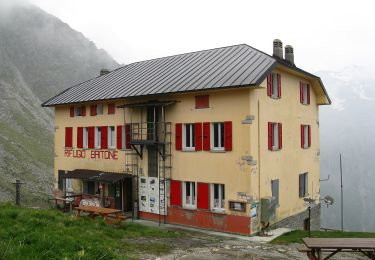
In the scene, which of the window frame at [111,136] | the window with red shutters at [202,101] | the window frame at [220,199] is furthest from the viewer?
the window frame at [111,136]

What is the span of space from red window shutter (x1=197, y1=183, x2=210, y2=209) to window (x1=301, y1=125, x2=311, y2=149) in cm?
757

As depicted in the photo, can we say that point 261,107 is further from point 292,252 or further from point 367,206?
point 367,206

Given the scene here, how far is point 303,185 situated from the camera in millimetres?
23047

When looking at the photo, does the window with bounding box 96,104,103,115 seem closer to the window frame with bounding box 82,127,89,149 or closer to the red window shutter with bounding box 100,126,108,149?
the red window shutter with bounding box 100,126,108,149

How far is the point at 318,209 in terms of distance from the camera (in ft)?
81.4

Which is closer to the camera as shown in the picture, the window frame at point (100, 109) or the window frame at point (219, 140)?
the window frame at point (219, 140)

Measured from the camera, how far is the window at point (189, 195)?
1941 centimetres

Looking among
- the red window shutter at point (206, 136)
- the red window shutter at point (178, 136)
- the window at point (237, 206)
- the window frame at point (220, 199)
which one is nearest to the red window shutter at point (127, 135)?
the red window shutter at point (178, 136)

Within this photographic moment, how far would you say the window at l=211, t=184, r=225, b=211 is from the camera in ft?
60.4

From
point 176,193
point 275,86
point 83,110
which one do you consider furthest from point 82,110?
point 275,86

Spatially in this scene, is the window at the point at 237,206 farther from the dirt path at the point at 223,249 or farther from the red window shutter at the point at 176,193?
the red window shutter at the point at 176,193

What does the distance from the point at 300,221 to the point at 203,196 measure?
6.86m

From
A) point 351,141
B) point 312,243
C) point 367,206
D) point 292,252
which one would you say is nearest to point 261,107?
point 292,252

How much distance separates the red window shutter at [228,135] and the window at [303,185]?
22.2ft
